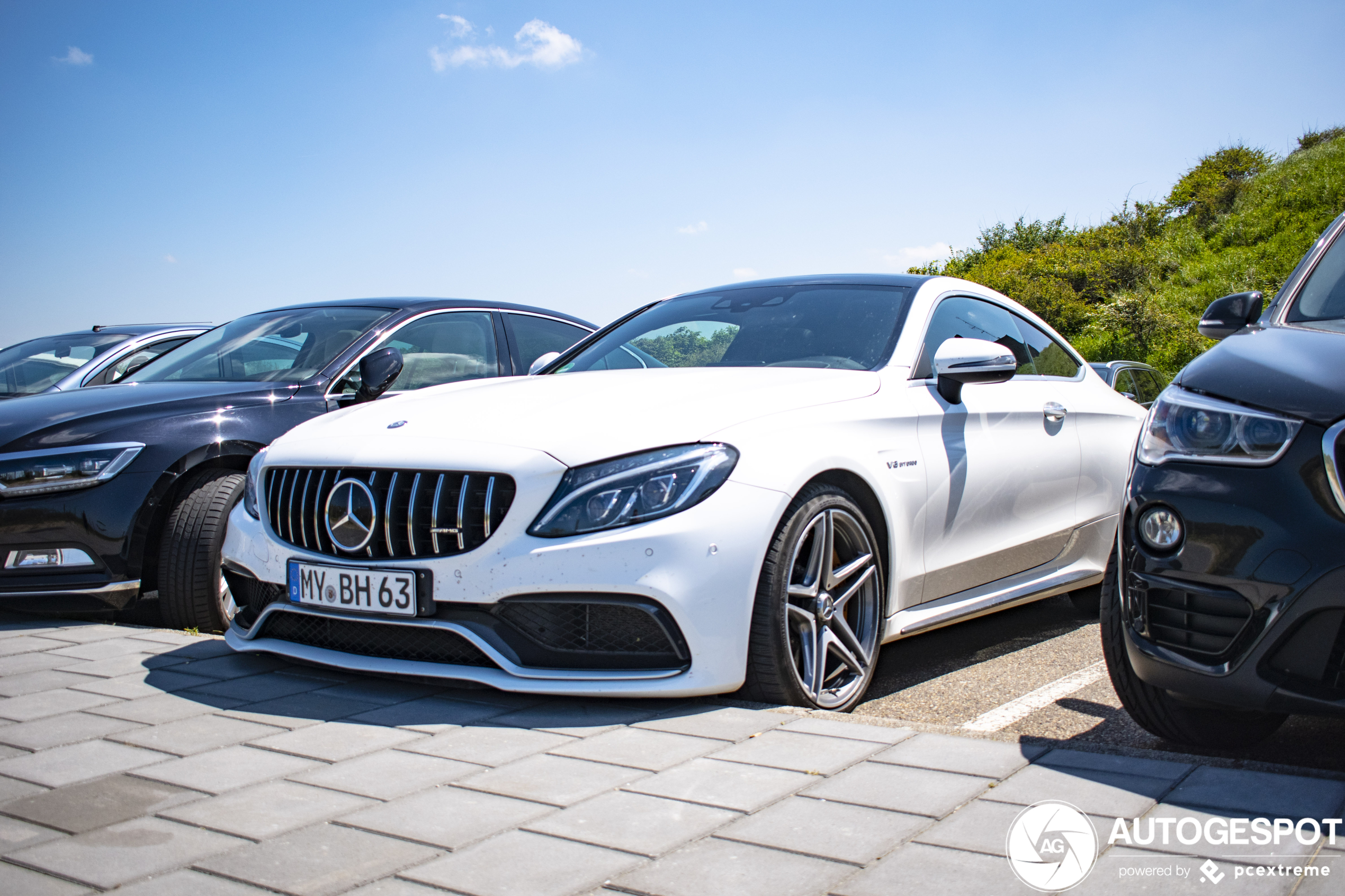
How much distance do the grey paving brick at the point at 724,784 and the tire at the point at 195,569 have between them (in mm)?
2606

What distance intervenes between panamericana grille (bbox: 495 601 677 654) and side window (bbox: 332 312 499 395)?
7.92 feet

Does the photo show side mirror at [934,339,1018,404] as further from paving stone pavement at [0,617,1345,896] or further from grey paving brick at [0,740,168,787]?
grey paving brick at [0,740,168,787]

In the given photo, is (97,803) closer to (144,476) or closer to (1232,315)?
(144,476)

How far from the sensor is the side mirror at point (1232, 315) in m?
3.43

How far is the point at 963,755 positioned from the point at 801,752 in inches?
15.5

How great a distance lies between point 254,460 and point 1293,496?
3.21m

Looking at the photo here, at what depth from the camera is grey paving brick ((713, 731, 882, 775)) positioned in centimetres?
267

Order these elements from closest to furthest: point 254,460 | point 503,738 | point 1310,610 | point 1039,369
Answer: point 1310,610 → point 503,738 → point 254,460 → point 1039,369

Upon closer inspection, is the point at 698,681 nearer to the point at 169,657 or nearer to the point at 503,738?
the point at 503,738

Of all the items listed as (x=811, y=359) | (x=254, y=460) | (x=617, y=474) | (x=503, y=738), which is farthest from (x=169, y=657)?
(x=811, y=359)

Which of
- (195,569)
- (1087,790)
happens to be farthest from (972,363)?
(195,569)

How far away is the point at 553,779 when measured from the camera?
103 inches

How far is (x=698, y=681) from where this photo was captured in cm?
309

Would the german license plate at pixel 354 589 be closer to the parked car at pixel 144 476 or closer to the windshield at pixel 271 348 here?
the parked car at pixel 144 476
